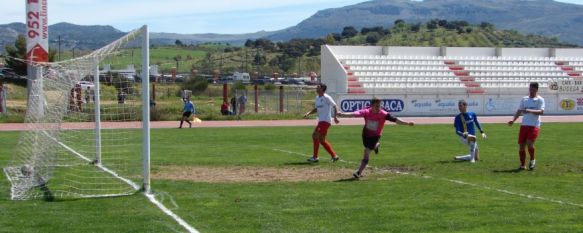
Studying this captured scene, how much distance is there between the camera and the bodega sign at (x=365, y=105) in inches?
1761

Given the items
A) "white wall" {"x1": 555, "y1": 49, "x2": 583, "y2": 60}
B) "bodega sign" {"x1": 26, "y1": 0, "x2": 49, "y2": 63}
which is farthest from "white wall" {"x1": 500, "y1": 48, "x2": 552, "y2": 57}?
"bodega sign" {"x1": 26, "y1": 0, "x2": 49, "y2": 63}

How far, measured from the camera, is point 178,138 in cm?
2783

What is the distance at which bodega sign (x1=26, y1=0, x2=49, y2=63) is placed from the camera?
19.2 metres

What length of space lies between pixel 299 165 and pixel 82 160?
5.12 m

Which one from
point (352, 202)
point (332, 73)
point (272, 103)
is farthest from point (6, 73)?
point (352, 202)

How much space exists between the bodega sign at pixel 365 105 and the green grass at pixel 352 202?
24206mm

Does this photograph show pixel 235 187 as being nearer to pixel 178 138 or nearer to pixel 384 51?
pixel 178 138

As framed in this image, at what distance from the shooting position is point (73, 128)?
69.1 ft

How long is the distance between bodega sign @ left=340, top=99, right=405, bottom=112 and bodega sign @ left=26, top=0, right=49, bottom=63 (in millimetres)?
26181

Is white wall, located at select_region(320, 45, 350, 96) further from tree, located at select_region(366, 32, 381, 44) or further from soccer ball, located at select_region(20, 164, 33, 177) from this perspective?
tree, located at select_region(366, 32, 381, 44)

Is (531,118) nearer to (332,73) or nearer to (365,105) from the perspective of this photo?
(365,105)

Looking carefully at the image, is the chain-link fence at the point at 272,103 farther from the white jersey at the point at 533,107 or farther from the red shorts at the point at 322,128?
the white jersey at the point at 533,107

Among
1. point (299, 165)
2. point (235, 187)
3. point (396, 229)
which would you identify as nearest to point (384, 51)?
point (299, 165)

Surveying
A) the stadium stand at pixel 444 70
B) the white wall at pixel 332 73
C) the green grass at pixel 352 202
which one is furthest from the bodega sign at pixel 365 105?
the green grass at pixel 352 202
